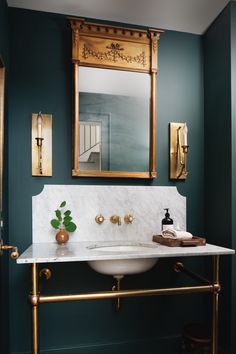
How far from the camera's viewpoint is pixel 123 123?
214 cm

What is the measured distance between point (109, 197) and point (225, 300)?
1.03 m

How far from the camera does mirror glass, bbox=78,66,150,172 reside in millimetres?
2062

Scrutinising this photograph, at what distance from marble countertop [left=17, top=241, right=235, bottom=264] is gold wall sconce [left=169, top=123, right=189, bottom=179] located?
61cm

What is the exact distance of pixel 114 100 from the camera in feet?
6.98

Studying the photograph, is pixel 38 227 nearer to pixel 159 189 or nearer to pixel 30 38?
pixel 159 189

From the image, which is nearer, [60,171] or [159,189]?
[60,171]

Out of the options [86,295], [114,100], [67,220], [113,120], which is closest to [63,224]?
[67,220]

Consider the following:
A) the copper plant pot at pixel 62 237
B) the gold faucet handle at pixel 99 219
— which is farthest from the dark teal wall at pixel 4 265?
the gold faucet handle at pixel 99 219

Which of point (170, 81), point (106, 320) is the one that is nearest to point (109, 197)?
point (106, 320)

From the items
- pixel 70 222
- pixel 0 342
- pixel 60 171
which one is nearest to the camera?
pixel 0 342

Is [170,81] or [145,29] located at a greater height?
[145,29]

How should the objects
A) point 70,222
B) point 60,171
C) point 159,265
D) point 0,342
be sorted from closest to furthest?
point 0,342 → point 70,222 → point 60,171 → point 159,265

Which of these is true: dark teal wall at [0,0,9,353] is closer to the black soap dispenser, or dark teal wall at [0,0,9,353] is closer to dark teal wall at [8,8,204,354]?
dark teal wall at [8,8,204,354]

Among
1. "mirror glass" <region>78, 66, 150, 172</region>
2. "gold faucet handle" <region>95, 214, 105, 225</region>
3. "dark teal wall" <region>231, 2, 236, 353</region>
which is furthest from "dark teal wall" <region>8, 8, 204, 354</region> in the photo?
"dark teal wall" <region>231, 2, 236, 353</region>
